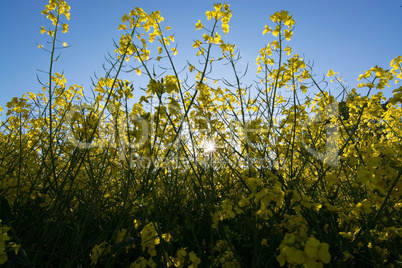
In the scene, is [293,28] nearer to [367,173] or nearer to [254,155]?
[254,155]

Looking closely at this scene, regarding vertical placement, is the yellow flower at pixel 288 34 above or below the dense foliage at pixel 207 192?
above

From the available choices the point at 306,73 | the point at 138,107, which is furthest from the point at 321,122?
the point at 138,107

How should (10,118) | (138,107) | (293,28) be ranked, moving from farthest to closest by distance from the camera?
1. (10,118)
2. (293,28)
3. (138,107)

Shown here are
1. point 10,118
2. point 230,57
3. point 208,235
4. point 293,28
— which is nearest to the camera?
point 293,28

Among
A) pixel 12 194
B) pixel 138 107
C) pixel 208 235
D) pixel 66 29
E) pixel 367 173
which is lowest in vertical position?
pixel 208 235

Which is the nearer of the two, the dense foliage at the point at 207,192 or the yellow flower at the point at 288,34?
the dense foliage at the point at 207,192

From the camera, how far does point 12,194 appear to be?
265 centimetres

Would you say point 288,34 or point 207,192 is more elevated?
point 288,34

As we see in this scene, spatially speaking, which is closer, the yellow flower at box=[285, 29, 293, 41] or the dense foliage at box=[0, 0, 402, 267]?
the dense foliage at box=[0, 0, 402, 267]

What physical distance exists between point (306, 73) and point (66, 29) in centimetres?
263

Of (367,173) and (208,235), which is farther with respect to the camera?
(208,235)

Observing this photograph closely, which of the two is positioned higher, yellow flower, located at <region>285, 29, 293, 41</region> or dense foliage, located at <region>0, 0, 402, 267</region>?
yellow flower, located at <region>285, 29, 293, 41</region>

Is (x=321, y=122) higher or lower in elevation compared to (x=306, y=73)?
lower

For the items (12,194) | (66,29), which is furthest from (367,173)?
(12,194)
